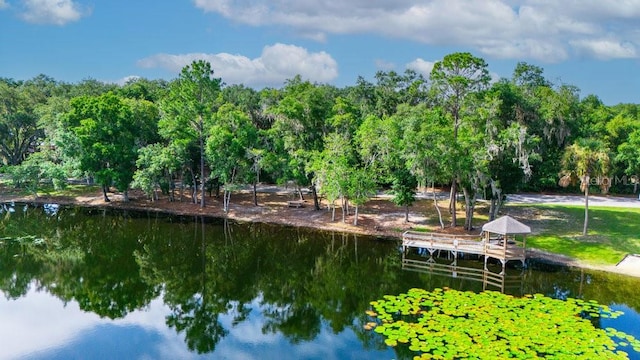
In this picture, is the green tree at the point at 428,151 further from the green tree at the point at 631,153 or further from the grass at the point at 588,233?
the green tree at the point at 631,153

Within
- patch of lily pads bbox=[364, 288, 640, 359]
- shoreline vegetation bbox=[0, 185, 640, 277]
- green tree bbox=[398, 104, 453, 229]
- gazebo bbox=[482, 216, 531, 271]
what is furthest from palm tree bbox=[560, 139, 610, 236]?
patch of lily pads bbox=[364, 288, 640, 359]

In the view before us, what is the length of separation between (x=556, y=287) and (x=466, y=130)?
12.4m

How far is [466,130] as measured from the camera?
3219cm

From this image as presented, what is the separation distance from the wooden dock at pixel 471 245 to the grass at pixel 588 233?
2.45 meters

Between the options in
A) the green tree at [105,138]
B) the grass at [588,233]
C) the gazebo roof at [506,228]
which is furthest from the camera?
the green tree at [105,138]

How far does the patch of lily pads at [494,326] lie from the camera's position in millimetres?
16422

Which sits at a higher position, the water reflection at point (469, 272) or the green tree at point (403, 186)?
the green tree at point (403, 186)

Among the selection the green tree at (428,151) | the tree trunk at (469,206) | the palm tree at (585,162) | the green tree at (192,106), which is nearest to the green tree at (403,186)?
the green tree at (428,151)

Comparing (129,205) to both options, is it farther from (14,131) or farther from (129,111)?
(14,131)

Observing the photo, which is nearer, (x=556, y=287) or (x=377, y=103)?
(x=556, y=287)

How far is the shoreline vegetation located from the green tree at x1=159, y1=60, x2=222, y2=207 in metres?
5.33

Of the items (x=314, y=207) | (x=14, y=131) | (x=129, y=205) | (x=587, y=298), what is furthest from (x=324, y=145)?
(x=14, y=131)

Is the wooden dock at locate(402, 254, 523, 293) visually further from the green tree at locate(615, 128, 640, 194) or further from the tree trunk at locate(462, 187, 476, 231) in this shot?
the green tree at locate(615, 128, 640, 194)

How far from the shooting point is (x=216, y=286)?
24562 millimetres
